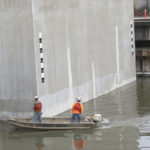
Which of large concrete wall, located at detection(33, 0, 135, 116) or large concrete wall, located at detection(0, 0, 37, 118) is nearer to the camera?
large concrete wall, located at detection(0, 0, 37, 118)

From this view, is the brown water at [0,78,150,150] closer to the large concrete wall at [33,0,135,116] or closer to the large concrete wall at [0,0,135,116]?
A: the large concrete wall at [33,0,135,116]

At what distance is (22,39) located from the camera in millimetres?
20672

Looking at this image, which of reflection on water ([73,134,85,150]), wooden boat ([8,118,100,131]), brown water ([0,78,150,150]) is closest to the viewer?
reflection on water ([73,134,85,150])

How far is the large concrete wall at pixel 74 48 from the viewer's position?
67.8ft

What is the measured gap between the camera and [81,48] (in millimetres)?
25547

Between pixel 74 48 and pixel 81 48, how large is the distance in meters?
0.99

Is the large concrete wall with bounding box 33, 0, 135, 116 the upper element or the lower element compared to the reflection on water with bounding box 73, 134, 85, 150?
upper

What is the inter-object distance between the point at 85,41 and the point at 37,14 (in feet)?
19.7

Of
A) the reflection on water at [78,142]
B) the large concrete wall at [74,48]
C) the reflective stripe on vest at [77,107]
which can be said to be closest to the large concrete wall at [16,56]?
the large concrete wall at [74,48]

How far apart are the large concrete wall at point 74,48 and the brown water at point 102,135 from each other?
1.81 metres

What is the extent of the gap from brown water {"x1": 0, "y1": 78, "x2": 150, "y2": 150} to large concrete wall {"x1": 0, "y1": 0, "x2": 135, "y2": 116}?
Answer: 5.95ft

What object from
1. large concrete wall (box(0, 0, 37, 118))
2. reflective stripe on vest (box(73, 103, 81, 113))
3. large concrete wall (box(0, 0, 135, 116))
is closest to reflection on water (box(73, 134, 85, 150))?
reflective stripe on vest (box(73, 103, 81, 113))

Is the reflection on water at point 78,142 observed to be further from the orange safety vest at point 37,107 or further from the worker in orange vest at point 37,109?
the orange safety vest at point 37,107

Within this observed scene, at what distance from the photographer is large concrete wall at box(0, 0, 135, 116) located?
67.8ft
